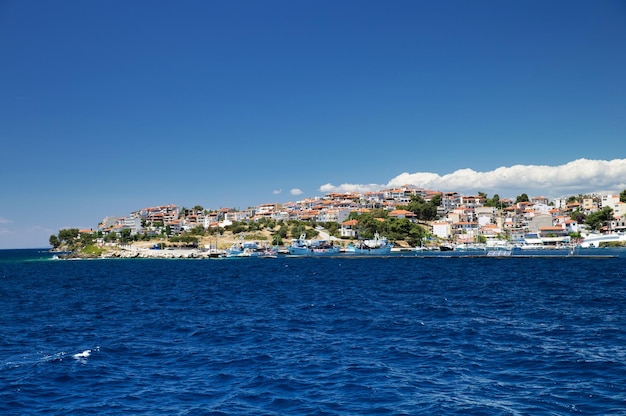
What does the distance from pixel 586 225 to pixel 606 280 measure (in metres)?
135

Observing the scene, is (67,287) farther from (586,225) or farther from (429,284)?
(586,225)

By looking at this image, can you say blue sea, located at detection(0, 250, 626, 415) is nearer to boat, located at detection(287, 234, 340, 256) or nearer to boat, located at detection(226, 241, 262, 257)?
boat, located at detection(287, 234, 340, 256)

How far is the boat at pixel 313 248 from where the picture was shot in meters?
140

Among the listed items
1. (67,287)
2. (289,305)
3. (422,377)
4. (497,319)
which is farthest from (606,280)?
(67,287)

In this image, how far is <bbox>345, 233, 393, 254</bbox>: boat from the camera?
13650cm

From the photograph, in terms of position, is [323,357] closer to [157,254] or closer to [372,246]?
[372,246]

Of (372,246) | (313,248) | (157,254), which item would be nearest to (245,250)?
(313,248)

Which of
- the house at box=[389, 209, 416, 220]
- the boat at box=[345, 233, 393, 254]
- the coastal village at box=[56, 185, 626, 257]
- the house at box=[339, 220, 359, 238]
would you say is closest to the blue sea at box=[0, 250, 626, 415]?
the boat at box=[345, 233, 393, 254]

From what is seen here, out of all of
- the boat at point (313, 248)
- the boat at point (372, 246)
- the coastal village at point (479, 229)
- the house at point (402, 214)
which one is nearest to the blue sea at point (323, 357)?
the boat at point (372, 246)

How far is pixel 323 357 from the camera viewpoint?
65.9 ft

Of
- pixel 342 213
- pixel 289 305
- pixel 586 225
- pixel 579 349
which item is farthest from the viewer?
pixel 342 213

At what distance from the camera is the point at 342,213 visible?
188625 mm

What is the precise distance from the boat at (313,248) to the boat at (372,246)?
4.86 meters

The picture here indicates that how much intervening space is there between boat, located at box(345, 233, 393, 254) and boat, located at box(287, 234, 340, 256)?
4.86m
